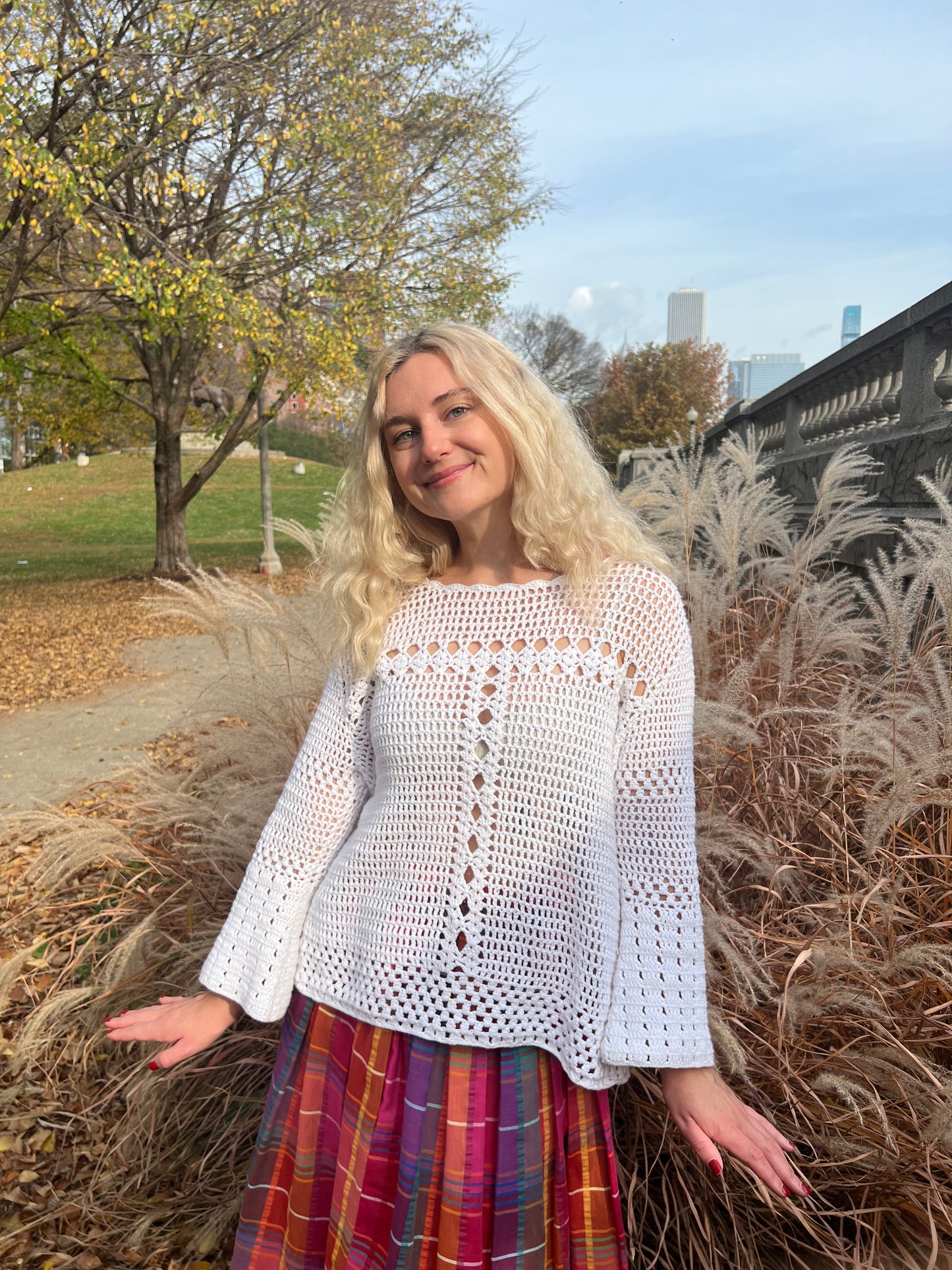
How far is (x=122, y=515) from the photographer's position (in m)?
30.0

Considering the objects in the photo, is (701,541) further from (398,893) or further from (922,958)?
(398,893)

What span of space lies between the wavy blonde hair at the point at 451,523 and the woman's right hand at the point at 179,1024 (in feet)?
2.22

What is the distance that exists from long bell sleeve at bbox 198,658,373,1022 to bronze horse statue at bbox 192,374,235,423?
16.4m

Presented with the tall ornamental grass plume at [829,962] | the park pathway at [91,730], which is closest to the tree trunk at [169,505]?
the park pathway at [91,730]

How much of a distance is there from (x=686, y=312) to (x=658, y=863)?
194 meters

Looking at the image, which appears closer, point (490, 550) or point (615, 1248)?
point (615, 1248)

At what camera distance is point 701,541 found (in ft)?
13.3

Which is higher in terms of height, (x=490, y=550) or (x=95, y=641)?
(x=490, y=550)

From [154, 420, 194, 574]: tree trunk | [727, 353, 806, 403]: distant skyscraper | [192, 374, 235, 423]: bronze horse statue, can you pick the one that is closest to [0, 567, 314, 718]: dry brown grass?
[154, 420, 194, 574]: tree trunk

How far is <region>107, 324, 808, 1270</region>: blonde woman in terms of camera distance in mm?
1519

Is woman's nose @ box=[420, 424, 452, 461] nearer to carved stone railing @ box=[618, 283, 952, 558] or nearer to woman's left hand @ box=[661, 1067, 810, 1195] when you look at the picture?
woman's left hand @ box=[661, 1067, 810, 1195]

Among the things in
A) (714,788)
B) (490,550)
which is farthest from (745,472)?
(490,550)

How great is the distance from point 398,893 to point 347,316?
11749 millimetres

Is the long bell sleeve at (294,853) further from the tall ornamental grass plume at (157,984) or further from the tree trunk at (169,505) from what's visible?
the tree trunk at (169,505)
